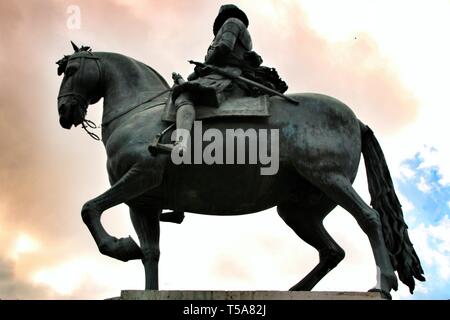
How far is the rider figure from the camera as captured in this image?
9.48 metres

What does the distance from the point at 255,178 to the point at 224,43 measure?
73.9 inches

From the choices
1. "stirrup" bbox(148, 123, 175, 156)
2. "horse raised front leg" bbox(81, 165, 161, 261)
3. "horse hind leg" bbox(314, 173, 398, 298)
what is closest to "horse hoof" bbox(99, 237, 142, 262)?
"horse raised front leg" bbox(81, 165, 161, 261)

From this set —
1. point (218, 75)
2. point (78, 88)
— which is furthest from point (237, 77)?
point (78, 88)

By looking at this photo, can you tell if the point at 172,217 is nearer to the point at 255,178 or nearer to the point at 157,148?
the point at 255,178

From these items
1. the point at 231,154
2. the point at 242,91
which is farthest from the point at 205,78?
the point at 231,154

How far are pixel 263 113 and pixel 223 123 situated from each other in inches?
19.6

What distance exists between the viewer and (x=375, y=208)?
994 centimetres

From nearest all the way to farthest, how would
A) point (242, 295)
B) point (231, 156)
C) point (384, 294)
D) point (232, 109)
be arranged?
point (242, 295) < point (384, 294) < point (231, 156) < point (232, 109)

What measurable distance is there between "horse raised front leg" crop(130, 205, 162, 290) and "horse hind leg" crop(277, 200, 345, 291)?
63.5 inches

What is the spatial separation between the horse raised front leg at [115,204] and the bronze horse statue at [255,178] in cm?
Result: 1

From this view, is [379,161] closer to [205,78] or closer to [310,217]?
[310,217]

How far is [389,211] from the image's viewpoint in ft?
32.5

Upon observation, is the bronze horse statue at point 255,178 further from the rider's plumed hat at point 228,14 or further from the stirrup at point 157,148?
the rider's plumed hat at point 228,14

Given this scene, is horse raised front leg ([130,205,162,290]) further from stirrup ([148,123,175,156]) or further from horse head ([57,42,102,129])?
horse head ([57,42,102,129])
